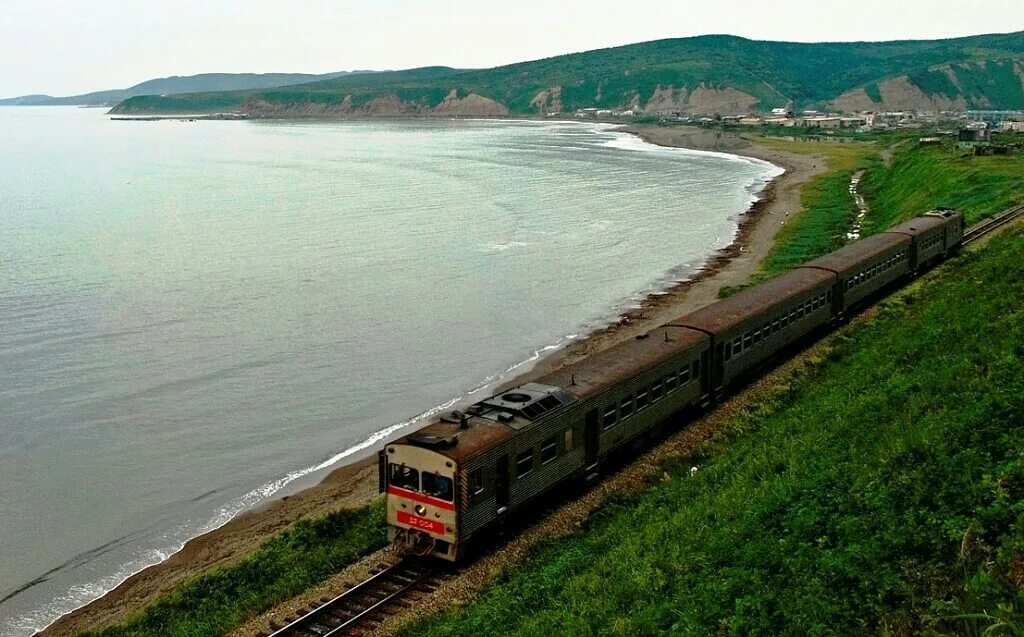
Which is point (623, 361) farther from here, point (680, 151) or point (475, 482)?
point (680, 151)

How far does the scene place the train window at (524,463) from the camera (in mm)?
18656

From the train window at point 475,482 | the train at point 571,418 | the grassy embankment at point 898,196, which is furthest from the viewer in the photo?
the grassy embankment at point 898,196

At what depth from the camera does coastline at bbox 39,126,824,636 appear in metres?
21.4

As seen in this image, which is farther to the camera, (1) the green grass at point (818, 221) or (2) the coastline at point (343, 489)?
(1) the green grass at point (818, 221)

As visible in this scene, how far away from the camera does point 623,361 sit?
74.8ft

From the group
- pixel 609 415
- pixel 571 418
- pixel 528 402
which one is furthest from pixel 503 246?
pixel 528 402

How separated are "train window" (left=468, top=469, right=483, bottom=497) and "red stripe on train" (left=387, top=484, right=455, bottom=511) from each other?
0.53 m

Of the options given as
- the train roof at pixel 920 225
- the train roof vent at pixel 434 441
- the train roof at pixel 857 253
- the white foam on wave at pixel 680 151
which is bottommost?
the train roof vent at pixel 434 441

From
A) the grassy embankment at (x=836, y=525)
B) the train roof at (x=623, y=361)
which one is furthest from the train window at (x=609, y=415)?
the grassy embankment at (x=836, y=525)

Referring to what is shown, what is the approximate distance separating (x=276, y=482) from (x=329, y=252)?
41.6 m

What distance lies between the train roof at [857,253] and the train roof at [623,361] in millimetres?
10968

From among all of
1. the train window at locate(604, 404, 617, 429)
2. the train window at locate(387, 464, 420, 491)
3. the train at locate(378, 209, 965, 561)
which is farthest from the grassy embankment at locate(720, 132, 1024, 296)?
the train window at locate(387, 464, 420, 491)

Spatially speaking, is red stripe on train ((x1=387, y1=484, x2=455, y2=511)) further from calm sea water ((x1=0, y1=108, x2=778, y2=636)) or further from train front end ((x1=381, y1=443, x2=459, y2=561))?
calm sea water ((x1=0, y1=108, x2=778, y2=636))

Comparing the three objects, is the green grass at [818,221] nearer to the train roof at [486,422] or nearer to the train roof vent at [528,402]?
the train roof vent at [528,402]
